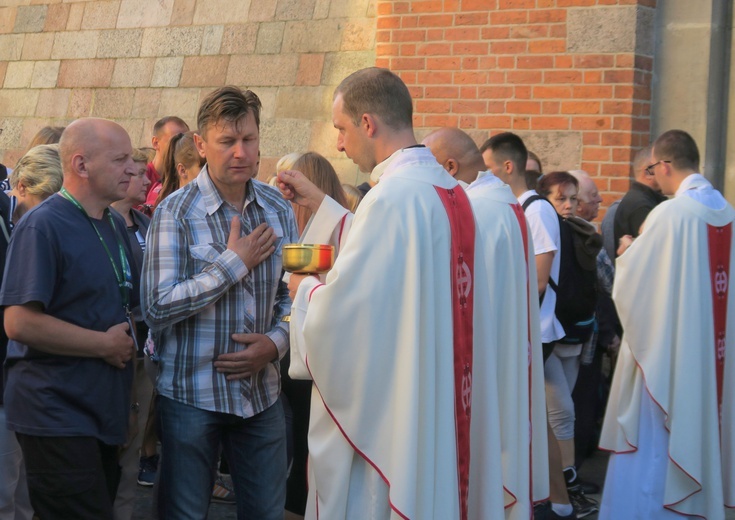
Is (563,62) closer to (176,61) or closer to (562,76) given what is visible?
(562,76)

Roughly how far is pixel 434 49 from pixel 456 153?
3338 mm

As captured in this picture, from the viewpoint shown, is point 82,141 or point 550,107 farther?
point 550,107

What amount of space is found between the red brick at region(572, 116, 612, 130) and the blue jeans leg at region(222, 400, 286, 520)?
14.9 ft

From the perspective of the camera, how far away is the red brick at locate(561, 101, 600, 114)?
8.02 m

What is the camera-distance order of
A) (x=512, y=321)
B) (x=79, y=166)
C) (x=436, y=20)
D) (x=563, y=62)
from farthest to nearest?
(x=436, y=20)
(x=563, y=62)
(x=512, y=321)
(x=79, y=166)

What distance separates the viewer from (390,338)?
141 inches

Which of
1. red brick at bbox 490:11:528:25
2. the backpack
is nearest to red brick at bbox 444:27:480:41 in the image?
red brick at bbox 490:11:528:25

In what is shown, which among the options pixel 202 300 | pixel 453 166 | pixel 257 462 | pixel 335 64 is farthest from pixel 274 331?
pixel 335 64

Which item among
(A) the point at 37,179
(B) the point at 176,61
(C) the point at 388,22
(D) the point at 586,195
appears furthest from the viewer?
(B) the point at 176,61

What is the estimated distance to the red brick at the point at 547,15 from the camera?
8.12 meters

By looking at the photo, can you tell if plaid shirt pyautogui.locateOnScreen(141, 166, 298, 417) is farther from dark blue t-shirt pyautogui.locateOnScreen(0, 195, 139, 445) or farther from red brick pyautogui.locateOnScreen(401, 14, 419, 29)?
red brick pyautogui.locateOnScreen(401, 14, 419, 29)

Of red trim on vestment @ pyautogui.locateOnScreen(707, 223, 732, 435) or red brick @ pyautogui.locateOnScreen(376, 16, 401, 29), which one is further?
red brick @ pyautogui.locateOnScreen(376, 16, 401, 29)

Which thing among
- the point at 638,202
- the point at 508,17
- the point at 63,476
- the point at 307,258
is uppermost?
the point at 508,17

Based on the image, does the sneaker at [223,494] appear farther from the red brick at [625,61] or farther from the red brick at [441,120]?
the red brick at [625,61]
